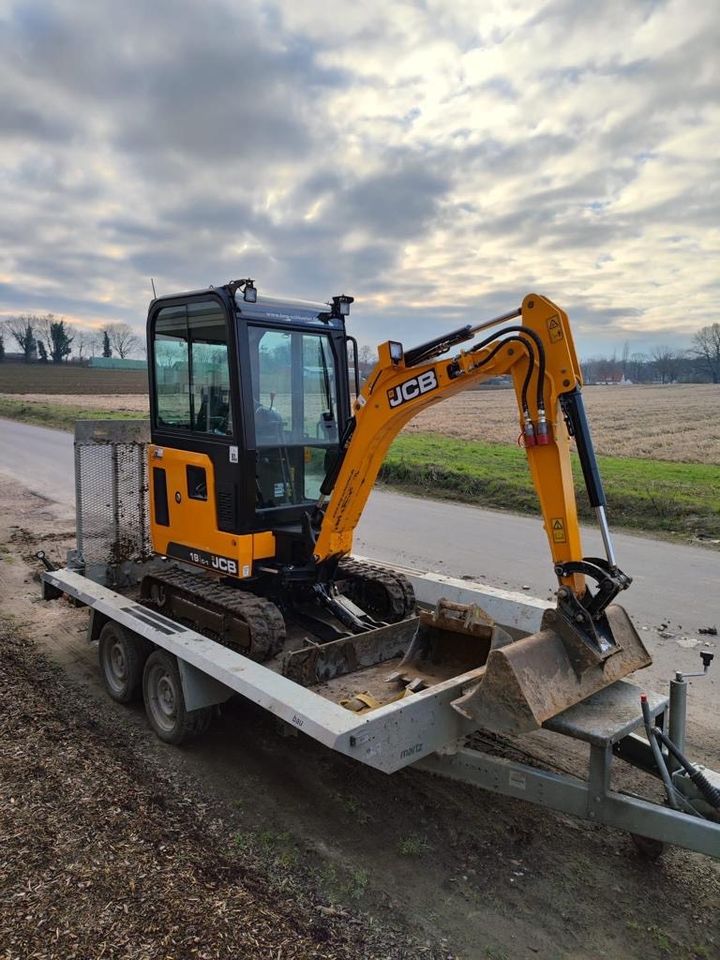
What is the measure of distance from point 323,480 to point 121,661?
214 cm

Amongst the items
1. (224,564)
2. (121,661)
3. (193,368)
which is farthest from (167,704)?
(193,368)

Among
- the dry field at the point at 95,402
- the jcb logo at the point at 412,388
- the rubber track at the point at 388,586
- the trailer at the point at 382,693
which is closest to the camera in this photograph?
the trailer at the point at 382,693

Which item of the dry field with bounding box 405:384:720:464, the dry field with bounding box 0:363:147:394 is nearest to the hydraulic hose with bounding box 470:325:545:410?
the dry field with bounding box 405:384:720:464

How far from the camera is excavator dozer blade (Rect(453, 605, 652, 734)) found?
3.55 m

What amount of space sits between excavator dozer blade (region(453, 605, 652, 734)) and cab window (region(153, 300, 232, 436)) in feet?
8.98

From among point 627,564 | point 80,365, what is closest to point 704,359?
point 80,365

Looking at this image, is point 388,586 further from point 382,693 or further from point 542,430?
point 542,430

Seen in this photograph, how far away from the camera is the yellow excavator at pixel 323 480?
12.5 ft

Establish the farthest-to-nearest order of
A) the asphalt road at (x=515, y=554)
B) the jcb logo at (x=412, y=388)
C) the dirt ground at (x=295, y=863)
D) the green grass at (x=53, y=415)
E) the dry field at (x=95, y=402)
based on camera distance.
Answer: the dry field at (x=95, y=402) < the green grass at (x=53, y=415) < the asphalt road at (x=515, y=554) < the jcb logo at (x=412, y=388) < the dirt ground at (x=295, y=863)

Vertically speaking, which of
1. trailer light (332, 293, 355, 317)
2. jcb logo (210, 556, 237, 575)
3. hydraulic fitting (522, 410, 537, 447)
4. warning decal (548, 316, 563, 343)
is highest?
trailer light (332, 293, 355, 317)

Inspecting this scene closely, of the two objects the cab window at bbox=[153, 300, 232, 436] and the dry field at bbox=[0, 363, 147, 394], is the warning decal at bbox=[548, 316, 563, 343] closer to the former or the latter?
the cab window at bbox=[153, 300, 232, 436]

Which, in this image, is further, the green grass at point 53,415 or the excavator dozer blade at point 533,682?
the green grass at point 53,415

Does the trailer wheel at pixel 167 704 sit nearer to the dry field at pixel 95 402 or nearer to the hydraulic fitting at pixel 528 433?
the hydraulic fitting at pixel 528 433

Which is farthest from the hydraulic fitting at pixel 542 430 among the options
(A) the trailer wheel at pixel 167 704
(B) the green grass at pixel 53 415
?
(B) the green grass at pixel 53 415
